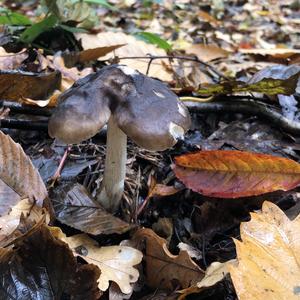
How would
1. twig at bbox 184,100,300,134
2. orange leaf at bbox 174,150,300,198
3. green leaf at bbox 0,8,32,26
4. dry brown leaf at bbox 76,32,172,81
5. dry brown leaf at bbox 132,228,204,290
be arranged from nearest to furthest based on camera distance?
dry brown leaf at bbox 132,228,204,290 → orange leaf at bbox 174,150,300,198 → twig at bbox 184,100,300,134 → dry brown leaf at bbox 76,32,172,81 → green leaf at bbox 0,8,32,26

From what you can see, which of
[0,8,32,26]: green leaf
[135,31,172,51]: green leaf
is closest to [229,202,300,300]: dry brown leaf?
[135,31,172,51]: green leaf

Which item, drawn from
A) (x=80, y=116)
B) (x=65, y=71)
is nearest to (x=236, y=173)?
(x=80, y=116)

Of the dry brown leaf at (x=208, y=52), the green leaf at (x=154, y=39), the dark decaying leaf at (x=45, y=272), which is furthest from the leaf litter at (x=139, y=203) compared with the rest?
the dry brown leaf at (x=208, y=52)

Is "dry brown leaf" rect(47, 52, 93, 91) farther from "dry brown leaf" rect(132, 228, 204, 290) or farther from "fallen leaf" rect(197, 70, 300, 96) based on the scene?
"dry brown leaf" rect(132, 228, 204, 290)

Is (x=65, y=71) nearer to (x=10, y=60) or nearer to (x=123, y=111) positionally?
(x=10, y=60)

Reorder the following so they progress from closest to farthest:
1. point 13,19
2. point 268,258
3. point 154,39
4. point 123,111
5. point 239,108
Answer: point 268,258 < point 123,111 < point 239,108 < point 13,19 < point 154,39

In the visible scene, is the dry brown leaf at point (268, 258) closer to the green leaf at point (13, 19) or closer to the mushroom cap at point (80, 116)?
the mushroom cap at point (80, 116)

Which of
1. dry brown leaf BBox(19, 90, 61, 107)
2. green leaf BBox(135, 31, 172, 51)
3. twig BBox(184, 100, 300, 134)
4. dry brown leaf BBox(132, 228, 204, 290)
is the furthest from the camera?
green leaf BBox(135, 31, 172, 51)

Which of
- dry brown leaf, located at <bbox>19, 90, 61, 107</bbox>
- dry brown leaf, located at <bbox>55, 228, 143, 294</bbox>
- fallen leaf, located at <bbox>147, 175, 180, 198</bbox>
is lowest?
fallen leaf, located at <bbox>147, 175, 180, 198</bbox>
